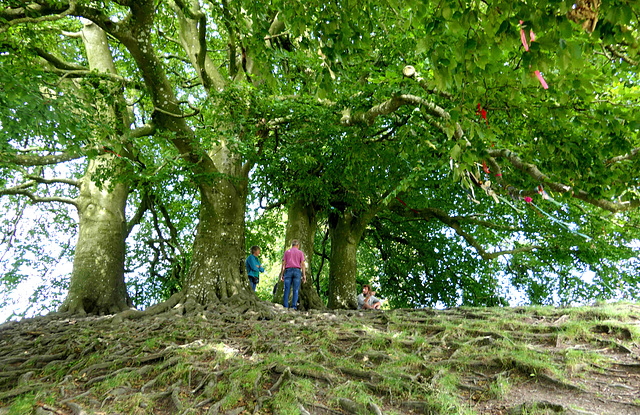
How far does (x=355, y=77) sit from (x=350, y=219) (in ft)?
Result: 16.8

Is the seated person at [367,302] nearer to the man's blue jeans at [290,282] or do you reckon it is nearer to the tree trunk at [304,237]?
the tree trunk at [304,237]

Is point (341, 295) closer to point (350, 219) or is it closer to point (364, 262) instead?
point (350, 219)

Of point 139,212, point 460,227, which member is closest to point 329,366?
point 139,212

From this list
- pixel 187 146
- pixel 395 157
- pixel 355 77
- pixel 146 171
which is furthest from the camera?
pixel 395 157

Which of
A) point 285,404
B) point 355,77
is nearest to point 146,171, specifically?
point 355,77

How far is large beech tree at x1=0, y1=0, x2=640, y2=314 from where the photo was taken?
2955mm

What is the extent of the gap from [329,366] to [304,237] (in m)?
7.02

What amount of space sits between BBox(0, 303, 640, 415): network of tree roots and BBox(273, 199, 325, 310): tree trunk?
366 centimetres

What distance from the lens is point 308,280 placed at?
11.3 m

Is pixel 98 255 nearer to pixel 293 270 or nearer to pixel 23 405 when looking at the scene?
pixel 293 270

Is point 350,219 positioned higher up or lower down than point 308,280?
higher up

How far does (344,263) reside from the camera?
477 inches

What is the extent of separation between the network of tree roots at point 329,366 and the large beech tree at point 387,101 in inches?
78.4

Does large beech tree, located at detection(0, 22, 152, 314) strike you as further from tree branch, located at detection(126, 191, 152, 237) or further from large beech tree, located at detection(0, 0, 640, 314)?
large beech tree, located at detection(0, 0, 640, 314)
